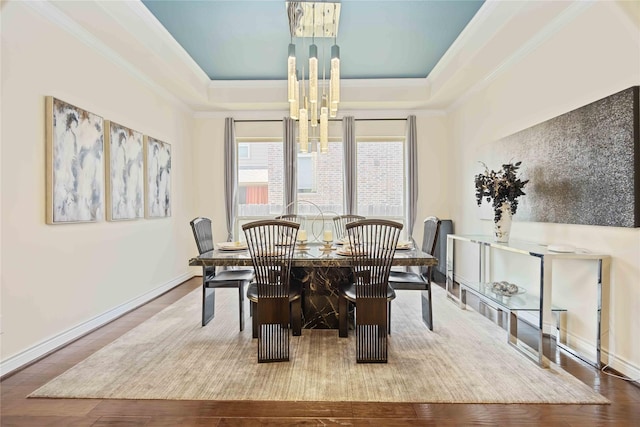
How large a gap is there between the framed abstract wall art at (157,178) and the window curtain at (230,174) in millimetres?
948

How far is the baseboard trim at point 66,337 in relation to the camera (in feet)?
7.81

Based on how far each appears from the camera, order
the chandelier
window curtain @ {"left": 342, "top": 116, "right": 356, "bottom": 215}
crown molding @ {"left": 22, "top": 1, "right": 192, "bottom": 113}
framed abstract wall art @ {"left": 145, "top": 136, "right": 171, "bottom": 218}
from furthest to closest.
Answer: window curtain @ {"left": 342, "top": 116, "right": 356, "bottom": 215}, framed abstract wall art @ {"left": 145, "top": 136, "right": 171, "bottom": 218}, the chandelier, crown molding @ {"left": 22, "top": 1, "right": 192, "bottom": 113}

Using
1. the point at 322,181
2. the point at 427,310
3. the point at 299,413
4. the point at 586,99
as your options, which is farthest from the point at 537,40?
the point at 299,413

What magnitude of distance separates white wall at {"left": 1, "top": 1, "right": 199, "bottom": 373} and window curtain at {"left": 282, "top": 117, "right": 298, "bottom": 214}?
2105 mm

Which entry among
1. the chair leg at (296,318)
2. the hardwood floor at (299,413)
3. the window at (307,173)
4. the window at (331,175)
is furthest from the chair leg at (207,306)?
the window at (307,173)

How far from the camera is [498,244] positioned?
3066mm

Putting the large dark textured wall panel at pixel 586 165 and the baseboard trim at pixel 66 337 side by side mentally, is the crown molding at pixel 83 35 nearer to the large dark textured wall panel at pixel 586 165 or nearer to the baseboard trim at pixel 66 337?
the baseboard trim at pixel 66 337

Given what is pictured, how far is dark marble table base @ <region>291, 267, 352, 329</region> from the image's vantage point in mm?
3082

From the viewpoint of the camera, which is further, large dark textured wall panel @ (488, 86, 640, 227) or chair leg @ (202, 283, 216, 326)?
chair leg @ (202, 283, 216, 326)

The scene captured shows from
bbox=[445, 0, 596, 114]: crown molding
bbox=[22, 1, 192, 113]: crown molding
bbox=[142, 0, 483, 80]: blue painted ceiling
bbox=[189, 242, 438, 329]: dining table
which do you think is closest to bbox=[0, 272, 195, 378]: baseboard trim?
bbox=[189, 242, 438, 329]: dining table

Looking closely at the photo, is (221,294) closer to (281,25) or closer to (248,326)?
(248,326)

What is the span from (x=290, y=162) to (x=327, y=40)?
2.02 m

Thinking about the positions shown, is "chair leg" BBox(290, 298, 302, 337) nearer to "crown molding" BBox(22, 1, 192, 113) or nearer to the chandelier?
the chandelier

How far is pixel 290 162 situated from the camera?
5461mm
